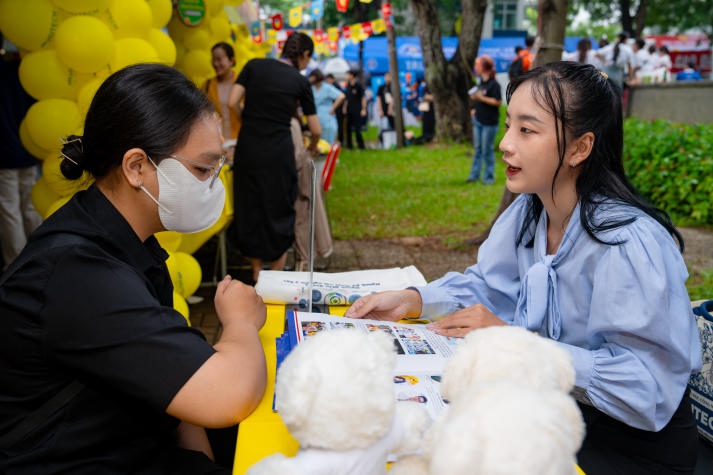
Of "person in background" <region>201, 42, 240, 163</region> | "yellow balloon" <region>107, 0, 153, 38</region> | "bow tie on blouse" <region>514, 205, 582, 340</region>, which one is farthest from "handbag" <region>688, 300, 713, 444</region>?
"person in background" <region>201, 42, 240, 163</region>

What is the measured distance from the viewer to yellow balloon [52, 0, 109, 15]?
326cm

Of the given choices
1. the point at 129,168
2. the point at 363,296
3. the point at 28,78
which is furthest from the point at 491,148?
the point at 129,168

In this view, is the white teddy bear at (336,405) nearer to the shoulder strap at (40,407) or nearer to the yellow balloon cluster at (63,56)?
the shoulder strap at (40,407)

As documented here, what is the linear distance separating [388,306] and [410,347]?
29 cm

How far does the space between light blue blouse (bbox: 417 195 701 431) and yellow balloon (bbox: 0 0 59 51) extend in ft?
9.72

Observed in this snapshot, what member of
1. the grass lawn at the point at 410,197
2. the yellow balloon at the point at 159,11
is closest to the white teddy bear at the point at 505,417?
the yellow balloon at the point at 159,11

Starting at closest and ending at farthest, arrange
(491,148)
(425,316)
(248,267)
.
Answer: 1. (425,316)
2. (248,267)
3. (491,148)

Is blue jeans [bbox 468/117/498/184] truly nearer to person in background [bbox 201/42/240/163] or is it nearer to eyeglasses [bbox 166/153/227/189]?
person in background [bbox 201/42/240/163]

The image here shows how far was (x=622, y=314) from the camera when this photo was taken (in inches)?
58.3

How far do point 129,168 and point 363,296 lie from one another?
87cm

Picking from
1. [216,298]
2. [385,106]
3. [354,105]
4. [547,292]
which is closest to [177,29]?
[216,298]

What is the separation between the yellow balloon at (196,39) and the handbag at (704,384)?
5.21 meters

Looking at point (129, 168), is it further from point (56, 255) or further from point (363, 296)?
point (363, 296)

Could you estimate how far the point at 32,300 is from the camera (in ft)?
4.04
